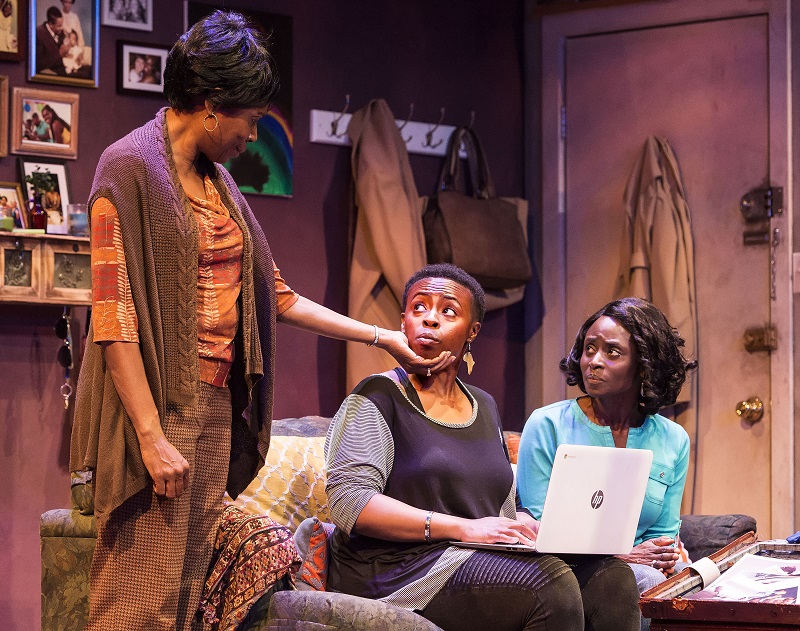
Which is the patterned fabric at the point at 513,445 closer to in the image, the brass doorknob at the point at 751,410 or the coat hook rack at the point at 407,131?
the brass doorknob at the point at 751,410

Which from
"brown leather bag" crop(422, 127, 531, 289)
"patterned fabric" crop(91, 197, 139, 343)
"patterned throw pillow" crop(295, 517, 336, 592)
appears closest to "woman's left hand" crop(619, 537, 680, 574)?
"patterned throw pillow" crop(295, 517, 336, 592)

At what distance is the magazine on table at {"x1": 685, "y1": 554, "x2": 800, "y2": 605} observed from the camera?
2074 millimetres

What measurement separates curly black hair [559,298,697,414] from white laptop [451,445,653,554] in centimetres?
77

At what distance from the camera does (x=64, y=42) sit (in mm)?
4117

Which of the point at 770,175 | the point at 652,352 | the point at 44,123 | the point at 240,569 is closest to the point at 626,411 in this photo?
the point at 652,352

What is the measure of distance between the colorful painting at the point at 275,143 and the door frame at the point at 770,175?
1.21m

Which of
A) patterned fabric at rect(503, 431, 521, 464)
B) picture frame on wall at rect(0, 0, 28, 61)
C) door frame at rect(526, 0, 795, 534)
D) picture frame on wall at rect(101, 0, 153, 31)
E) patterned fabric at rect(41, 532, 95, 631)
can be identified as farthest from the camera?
door frame at rect(526, 0, 795, 534)

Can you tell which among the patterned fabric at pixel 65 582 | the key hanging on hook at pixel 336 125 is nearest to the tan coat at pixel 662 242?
the key hanging on hook at pixel 336 125

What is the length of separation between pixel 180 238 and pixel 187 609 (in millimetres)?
723

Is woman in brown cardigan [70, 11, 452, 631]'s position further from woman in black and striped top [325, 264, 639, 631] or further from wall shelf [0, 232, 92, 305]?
wall shelf [0, 232, 92, 305]

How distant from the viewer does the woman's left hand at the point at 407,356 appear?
8.91 feet

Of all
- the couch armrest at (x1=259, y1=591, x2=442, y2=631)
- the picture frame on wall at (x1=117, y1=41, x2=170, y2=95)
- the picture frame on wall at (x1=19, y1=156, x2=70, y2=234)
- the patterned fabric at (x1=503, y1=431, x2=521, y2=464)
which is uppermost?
the picture frame on wall at (x1=117, y1=41, x2=170, y2=95)

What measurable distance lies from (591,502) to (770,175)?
2.72 metres

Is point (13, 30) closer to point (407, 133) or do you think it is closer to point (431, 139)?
point (407, 133)
